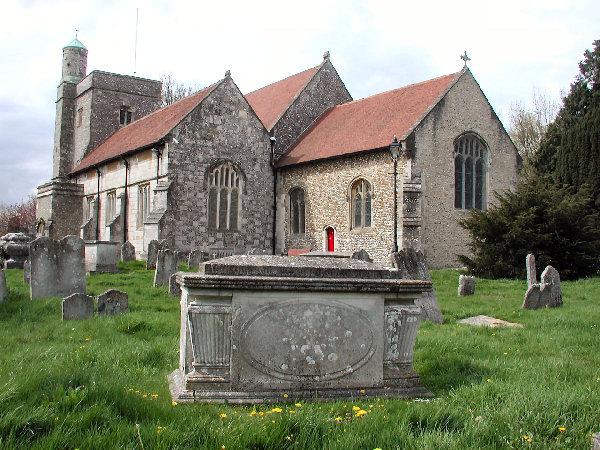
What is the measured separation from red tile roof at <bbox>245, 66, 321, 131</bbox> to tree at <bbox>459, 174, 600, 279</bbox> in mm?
11448

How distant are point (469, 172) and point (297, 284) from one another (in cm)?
1927

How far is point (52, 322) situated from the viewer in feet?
24.7

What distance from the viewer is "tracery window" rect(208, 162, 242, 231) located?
22812 millimetres

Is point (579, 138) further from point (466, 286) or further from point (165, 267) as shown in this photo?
point (165, 267)

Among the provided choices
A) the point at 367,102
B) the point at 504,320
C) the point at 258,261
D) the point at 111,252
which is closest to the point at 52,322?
the point at 258,261

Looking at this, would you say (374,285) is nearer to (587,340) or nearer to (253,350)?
(253,350)

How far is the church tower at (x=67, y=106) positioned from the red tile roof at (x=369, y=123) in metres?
16.0

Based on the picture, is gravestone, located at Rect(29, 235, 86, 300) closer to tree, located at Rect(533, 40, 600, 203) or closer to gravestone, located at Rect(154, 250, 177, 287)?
gravestone, located at Rect(154, 250, 177, 287)

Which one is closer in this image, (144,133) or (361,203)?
(361,203)

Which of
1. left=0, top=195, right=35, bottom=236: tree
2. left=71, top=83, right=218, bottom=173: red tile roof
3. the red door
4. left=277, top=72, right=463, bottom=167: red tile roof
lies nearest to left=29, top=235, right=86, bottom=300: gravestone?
left=71, top=83, right=218, bottom=173: red tile roof

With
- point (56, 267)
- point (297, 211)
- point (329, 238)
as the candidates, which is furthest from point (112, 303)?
point (297, 211)

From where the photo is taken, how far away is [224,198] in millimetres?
23203

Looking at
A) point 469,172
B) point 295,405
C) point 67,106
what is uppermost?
point 67,106

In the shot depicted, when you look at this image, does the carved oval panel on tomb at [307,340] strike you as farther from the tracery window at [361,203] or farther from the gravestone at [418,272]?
the tracery window at [361,203]
